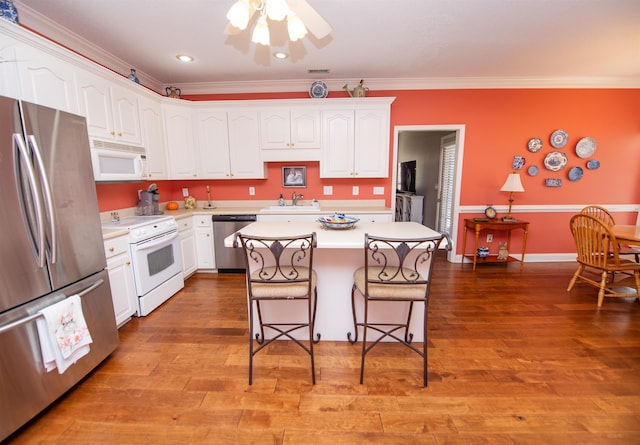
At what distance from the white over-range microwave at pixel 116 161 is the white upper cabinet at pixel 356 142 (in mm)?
2230

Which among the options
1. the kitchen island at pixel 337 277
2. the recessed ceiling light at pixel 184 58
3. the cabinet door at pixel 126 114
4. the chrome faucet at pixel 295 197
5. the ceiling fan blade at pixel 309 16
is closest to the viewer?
the ceiling fan blade at pixel 309 16

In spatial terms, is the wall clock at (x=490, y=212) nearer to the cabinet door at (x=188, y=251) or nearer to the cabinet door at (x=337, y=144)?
the cabinet door at (x=337, y=144)

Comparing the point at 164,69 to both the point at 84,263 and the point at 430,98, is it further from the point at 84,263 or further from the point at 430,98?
the point at 430,98

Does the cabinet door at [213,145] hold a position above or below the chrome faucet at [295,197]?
above

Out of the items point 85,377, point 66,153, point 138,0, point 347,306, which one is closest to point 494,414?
point 347,306

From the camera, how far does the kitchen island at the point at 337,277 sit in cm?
203

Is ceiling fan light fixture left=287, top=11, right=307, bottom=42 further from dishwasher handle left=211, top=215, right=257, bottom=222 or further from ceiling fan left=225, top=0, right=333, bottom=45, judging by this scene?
dishwasher handle left=211, top=215, right=257, bottom=222

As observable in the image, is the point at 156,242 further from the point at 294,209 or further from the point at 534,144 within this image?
the point at 534,144

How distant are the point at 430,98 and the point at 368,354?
3.58 metres

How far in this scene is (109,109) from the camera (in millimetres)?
2564

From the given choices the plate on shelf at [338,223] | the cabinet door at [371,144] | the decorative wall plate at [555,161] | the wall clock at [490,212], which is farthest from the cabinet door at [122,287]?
the decorative wall plate at [555,161]

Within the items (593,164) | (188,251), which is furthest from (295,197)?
(593,164)

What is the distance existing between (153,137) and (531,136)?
5239 mm

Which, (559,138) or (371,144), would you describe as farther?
(559,138)
